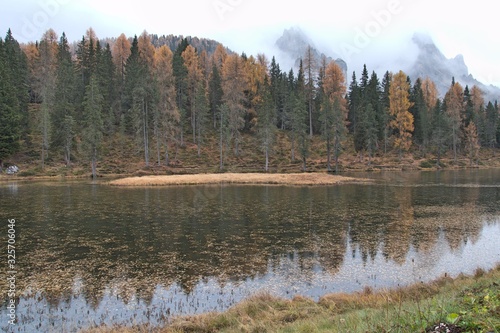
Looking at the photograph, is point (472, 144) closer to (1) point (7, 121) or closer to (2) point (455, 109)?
(2) point (455, 109)

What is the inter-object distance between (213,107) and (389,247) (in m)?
86.4

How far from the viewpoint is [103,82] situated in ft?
313

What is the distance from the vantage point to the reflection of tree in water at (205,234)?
52.6 ft

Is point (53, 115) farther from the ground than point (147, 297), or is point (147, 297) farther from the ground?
point (53, 115)

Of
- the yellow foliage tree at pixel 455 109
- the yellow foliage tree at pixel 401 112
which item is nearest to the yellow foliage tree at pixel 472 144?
the yellow foliage tree at pixel 455 109

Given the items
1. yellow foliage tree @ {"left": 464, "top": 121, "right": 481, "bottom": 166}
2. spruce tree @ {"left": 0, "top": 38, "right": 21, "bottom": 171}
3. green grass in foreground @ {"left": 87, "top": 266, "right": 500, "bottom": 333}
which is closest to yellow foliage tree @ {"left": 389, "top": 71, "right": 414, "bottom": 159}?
yellow foliage tree @ {"left": 464, "top": 121, "right": 481, "bottom": 166}

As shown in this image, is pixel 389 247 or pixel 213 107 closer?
pixel 389 247

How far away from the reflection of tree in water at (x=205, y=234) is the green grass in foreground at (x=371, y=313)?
3919 mm

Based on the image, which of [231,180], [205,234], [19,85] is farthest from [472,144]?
[19,85]

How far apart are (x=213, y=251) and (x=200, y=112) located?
230ft

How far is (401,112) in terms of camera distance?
99312mm

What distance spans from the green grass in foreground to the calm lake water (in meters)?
1.59

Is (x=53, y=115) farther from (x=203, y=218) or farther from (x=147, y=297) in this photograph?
(x=147, y=297)

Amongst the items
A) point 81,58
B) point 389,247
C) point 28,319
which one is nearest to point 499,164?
point 389,247
